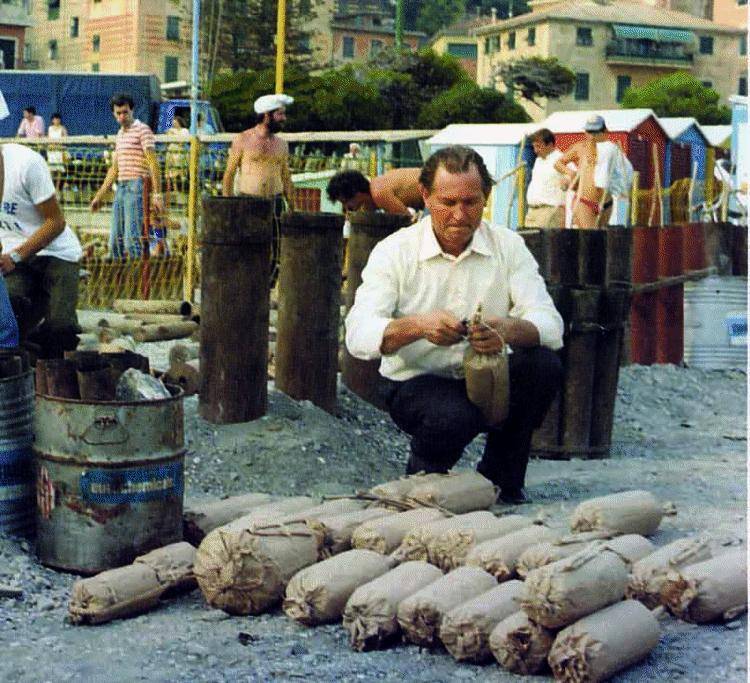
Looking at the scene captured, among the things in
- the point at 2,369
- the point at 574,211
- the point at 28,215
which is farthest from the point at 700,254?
the point at 2,369

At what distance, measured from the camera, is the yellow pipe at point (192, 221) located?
15.2 meters

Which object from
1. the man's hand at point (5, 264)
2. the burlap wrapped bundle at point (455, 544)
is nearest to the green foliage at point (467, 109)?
the man's hand at point (5, 264)

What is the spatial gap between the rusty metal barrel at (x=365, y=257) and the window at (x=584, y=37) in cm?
10663

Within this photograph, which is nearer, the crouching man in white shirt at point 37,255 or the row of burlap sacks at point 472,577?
the row of burlap sacks at point 472,577

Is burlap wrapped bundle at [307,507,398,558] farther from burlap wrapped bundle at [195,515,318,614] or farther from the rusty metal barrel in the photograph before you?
the rusty metal barrel

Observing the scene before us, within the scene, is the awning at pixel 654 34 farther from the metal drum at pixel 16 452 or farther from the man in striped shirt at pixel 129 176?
the metal drum at pixel 16 452

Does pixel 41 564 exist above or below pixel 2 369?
below

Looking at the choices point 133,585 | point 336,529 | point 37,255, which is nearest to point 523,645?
point 336,529

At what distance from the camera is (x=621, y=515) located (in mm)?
6258

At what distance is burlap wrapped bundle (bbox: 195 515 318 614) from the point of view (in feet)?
18.0

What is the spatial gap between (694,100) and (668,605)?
79.8 m

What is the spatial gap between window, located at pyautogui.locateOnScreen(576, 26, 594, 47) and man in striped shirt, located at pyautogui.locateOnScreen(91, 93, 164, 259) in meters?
100

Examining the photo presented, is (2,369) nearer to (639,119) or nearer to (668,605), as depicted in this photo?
(668,605)

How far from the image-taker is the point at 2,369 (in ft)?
21.0
